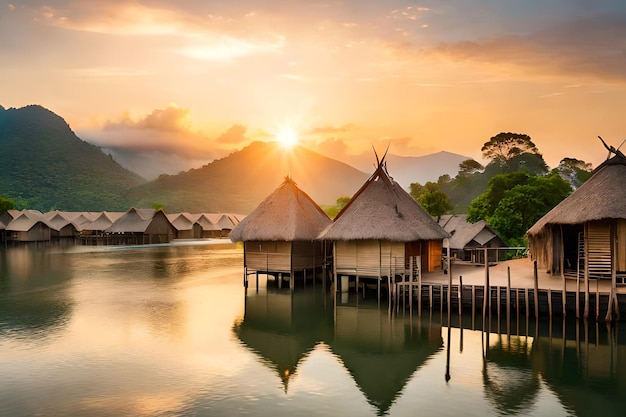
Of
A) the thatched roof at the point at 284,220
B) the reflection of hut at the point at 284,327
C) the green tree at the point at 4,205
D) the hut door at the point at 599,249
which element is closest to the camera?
the reflection of hut at the point at 284,327

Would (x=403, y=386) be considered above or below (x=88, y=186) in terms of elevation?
below

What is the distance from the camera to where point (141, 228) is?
68.8 m

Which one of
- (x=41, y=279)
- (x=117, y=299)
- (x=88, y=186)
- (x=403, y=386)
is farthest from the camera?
(x=88, y=186)

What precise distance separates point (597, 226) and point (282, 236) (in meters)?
14.3

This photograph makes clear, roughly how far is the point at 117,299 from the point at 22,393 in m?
13.1

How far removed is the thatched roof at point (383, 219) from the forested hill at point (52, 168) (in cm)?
11044

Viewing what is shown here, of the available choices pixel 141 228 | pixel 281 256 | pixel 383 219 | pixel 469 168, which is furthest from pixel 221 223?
pixel 383 219

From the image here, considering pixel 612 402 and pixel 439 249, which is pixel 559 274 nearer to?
pixel 439 249

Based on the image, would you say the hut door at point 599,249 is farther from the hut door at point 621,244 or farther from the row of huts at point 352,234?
the row of huts at point 352,234

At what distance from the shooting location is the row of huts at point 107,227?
6912cm

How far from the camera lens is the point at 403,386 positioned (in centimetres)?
1324

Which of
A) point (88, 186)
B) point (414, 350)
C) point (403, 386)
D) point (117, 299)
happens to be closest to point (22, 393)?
point (403, 386)

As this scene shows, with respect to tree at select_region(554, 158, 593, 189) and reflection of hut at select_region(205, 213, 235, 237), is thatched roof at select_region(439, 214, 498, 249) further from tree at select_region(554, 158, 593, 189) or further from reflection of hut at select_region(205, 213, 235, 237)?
reflection of hut at select_region(205, 213, 235, 237)

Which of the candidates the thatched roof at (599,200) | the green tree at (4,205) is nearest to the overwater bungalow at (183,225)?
the green tree at (4,205)
